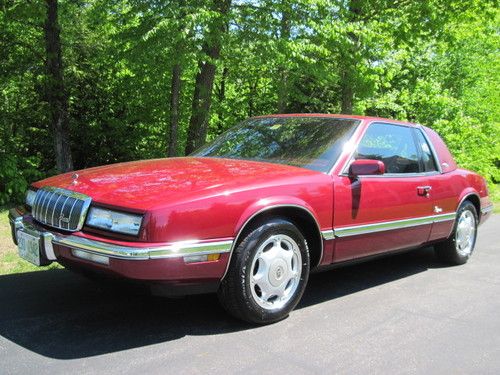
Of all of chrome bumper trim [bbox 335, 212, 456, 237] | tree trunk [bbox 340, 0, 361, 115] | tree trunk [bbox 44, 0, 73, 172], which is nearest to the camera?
chrome bumper trim [bbox 335, 212, 456, 237]

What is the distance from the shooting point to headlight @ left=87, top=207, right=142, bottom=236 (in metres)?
3.43

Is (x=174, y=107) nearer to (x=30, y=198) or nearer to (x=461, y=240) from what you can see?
(x=461, y=240)

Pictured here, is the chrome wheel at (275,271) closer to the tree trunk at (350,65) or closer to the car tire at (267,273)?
the car tire at (267,273)

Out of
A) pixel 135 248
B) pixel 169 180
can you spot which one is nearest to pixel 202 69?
pixel 169 180

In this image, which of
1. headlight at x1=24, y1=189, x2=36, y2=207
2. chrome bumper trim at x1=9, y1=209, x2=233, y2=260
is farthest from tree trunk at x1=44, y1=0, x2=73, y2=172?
chrome bumper trim at x1=9, y1=209, x2=233, y2=260

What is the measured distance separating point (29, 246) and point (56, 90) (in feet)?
24.9

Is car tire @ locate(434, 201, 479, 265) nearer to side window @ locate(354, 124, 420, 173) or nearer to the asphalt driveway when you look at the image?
the asphalt driveway

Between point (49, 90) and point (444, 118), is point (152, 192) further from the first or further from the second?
point (444, 118)

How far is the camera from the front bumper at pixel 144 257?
11.1 feet

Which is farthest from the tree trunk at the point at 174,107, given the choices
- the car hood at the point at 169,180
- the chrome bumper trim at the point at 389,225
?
the chrome bumper trim at the point at 389,225

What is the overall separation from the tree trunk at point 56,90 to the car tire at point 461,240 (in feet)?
25.3

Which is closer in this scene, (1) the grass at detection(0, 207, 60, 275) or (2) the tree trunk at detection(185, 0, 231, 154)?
(1) the grass at detection(0, 207, 60, 275)

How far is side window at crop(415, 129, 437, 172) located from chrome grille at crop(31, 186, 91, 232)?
3545mm

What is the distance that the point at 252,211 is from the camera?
3785 millimetres
